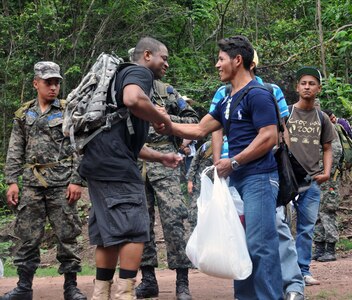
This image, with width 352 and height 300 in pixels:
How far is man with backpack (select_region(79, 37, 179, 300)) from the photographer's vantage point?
554 cm

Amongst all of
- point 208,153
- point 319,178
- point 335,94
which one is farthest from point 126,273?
point 335,94

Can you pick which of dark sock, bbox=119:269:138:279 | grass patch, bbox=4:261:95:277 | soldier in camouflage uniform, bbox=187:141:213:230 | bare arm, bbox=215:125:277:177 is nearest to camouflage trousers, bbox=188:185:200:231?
soldier in camouflage uniform, bbox=187:141:213:230

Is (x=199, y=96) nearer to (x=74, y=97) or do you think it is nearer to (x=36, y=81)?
(x=36, y=81)

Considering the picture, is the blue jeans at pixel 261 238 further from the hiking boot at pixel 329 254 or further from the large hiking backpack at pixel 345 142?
the hiking boot at pixel 329 254

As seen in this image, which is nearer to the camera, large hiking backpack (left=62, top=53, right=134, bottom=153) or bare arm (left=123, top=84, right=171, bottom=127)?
bare arm (left=123, top=84, right=171, bottom=127)

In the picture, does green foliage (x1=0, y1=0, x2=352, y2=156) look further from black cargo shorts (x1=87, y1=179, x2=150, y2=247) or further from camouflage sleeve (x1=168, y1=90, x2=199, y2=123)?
black cargo shorts (x1=87, y1=179, x2=150, y2=247)

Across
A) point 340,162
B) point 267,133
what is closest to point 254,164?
point 267,133

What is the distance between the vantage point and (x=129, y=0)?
→ 1650cm

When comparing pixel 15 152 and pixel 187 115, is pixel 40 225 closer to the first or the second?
pixel 15 152

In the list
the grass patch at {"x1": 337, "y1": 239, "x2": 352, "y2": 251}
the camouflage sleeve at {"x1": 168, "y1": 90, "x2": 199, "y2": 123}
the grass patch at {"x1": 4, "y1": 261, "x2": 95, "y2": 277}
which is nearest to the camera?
the camouflage sleeve at {"x1": 168, "y1": 90, "x2": 199, "y2": 123}

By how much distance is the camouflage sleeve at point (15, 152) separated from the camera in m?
7.58

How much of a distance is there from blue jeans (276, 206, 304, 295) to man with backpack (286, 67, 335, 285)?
46.3 inches

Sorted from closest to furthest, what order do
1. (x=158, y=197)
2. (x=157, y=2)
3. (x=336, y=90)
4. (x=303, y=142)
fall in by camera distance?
(x=158, y=197), (x=303, y=142), (x=336, y=90), (x=157, y=2)

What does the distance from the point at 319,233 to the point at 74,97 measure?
6.09 m
